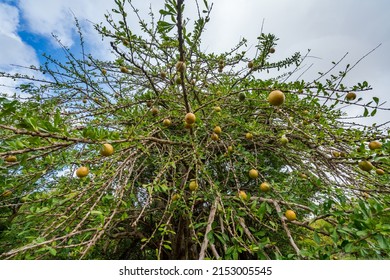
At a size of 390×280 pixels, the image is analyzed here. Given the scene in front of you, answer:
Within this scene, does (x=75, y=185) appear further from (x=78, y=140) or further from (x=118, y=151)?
(x=78, y=140)

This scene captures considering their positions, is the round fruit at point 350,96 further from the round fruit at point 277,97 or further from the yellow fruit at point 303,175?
the round fruit at point 277,97

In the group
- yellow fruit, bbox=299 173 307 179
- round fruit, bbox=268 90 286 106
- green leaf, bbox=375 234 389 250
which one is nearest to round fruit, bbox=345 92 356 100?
yellow fruit, bbox=299 173 307 179

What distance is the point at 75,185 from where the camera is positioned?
6.73 feet

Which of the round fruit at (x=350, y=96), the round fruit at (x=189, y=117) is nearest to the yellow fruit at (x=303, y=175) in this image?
the round fruit at (x=350, y=96)

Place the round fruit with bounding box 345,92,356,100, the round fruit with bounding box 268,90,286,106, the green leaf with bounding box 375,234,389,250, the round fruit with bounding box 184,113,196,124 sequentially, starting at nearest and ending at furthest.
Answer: the green leaf with bounding box 375,234,389,250 < the round fruit with bounding box 268,90,286,106 < the round fruit with bounding box 184,113,196,124 < the round fruit with bounding box 345,92,356,100

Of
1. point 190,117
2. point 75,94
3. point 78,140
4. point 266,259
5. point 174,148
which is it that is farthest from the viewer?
point 75,94

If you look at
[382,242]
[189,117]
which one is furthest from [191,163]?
[382,242]

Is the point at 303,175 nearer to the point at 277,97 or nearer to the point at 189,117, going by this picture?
the point at 277,97

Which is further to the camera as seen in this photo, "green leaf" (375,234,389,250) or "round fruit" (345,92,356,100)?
"round fruit" (345,92,356,100)

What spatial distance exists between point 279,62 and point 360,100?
1.57 m

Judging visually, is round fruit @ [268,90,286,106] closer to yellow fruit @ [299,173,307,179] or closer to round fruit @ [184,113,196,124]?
round fruit @ [184,113,196,124]

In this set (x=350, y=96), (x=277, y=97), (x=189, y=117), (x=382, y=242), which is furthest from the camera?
(x=350, y=96)

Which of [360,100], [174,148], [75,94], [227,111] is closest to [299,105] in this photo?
[360,100]

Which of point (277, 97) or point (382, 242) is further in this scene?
point (277, 97)
